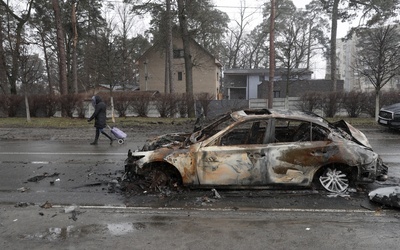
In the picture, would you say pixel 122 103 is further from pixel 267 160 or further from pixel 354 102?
pixel 267 160

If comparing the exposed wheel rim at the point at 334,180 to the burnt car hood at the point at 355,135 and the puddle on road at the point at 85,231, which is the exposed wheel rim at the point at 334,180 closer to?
the burnt car hood at the point at 355,135

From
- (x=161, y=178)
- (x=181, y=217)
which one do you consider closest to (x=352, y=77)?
(x=161, y=178)

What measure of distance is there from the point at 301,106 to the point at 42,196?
53.8 ft

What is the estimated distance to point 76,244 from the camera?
3955 millimetres

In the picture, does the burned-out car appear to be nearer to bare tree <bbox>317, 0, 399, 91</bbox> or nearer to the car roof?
the car roof

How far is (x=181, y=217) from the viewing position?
4793 millimetres

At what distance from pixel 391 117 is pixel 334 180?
987 centimetres

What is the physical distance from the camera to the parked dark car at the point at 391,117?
13539 mm

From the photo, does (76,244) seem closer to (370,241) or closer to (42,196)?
(42,196)

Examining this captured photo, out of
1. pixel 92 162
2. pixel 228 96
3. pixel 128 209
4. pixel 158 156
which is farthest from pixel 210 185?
pixel 228 96

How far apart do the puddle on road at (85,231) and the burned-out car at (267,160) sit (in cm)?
144

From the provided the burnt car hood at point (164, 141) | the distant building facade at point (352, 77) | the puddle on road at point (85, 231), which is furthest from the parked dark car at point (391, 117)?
the distant building facade at point (352, 77)

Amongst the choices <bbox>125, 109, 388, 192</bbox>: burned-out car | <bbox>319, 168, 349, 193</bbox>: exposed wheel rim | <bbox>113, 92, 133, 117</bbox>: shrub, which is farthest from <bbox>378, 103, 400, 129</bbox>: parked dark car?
<bbox>113, 92, 133, 117</bbox>: shrub

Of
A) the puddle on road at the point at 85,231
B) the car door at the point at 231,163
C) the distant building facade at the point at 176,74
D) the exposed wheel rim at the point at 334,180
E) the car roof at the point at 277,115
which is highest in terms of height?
the distant building facade at the point at 176,74
